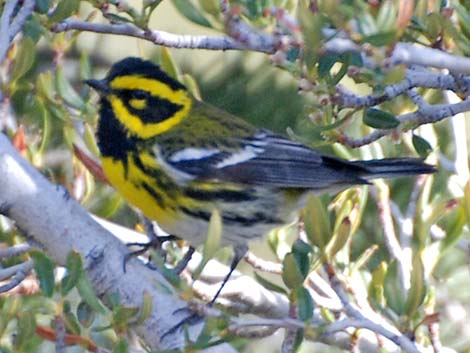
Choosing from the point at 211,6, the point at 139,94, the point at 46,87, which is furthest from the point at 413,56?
the point at 139,94

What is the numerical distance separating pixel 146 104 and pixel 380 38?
1579 millimetres

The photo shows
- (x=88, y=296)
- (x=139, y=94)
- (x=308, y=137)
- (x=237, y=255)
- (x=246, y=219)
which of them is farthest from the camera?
(x=139, y=94)

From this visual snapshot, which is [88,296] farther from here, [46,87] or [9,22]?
[46,87]

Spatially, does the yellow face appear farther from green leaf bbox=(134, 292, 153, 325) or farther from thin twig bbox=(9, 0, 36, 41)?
green leaf bbox=(134, 292, 153, 325)

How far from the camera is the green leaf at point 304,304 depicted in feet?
6.11

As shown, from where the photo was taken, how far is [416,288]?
191 centimetres

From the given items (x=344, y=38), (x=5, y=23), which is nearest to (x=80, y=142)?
(x=5, y=23)

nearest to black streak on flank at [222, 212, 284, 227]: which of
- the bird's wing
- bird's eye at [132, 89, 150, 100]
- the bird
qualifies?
the bird

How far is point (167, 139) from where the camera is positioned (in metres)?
3.02

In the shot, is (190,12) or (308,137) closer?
(190,12)

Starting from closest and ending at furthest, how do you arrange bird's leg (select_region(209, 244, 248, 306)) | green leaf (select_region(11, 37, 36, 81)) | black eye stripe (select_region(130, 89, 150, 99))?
1. green leaf (select_region(11, 37, 36, 81))
2. bird's leg (select_region(209, 244, 248, 306))
3. black eye stripe (select_region(130, 89, 150, 99))

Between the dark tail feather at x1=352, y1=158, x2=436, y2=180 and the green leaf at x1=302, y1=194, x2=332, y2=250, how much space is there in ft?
2.23

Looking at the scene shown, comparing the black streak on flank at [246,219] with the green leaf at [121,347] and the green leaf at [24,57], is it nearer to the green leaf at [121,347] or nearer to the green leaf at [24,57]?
the green leaf at [24,57]

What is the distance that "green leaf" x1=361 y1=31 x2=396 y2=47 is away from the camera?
1538mm
